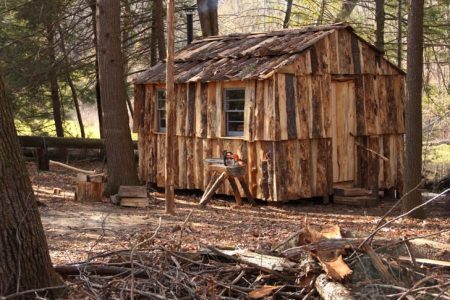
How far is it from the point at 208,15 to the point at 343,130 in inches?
320

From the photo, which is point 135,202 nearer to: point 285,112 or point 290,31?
point 285,112

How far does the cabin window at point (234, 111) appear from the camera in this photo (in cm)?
1438

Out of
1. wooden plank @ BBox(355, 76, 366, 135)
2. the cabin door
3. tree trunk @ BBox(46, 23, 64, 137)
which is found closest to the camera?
the cabin door

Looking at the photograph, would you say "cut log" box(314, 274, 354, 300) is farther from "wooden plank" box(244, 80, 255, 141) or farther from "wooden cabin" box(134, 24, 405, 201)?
"wooden plank" box(244, 80, 255, 141)

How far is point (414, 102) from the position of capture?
11555mm

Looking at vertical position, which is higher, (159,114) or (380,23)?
(380,23)

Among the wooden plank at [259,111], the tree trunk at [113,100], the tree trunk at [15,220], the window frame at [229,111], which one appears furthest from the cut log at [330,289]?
the tree trunk at [113,100]

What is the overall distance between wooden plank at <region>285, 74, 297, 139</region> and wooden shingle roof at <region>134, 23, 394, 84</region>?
477mm

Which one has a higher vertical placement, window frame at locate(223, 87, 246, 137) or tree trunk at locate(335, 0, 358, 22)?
tree trunk at locate(335, 0, 358, 22)

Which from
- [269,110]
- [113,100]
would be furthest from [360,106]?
[113,100]

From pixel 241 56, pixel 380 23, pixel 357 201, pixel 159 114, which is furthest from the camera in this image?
pixel 380 23

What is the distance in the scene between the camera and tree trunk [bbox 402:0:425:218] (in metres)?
11.2

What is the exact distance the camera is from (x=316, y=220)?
12.1 metres

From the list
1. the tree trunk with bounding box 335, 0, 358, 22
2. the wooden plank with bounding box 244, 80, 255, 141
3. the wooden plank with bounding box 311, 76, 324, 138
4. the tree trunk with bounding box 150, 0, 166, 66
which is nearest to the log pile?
the wooden plank with bounding box 244, 80, 255, 141
